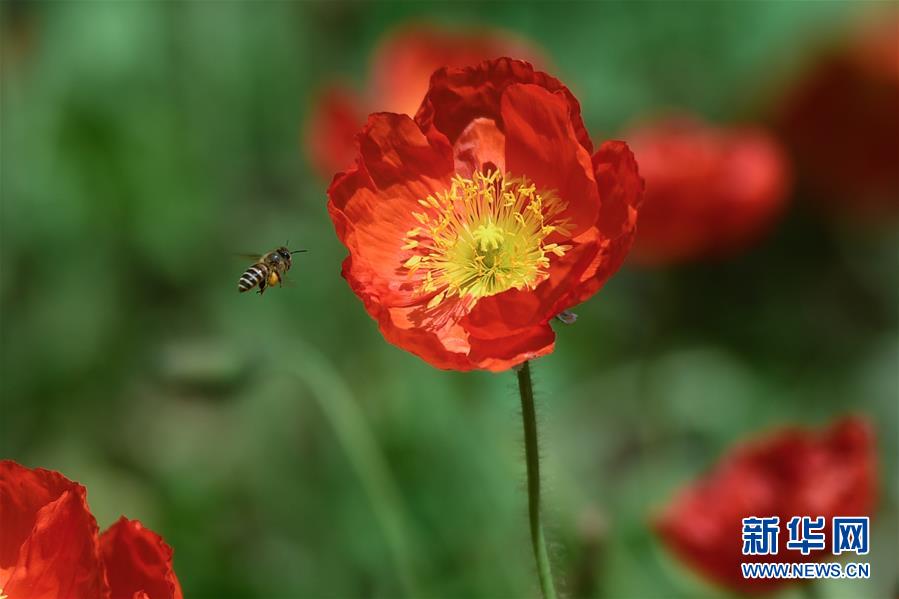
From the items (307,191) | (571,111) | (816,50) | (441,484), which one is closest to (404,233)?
(571,111)

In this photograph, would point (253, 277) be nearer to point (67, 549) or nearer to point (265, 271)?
point (265, 271)

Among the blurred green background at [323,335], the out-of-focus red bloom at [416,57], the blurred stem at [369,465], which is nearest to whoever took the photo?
the blurred stem at [369,465]

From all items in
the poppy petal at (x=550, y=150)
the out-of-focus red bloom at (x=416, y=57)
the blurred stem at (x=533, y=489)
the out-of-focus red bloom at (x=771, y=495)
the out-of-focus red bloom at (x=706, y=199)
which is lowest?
the blurred stem at (x=533, y=489)

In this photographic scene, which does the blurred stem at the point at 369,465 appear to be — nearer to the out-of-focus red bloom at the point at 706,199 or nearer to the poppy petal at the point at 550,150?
the poppy petal at the point at 550,150

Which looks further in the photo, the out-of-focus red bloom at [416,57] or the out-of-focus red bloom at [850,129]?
the out-of-focus red bloom at [850,129]

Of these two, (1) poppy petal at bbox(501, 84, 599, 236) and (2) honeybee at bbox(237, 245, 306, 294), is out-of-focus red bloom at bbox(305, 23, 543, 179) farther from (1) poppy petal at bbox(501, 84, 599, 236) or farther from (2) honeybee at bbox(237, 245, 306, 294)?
(1) poppy petal at bbox(501, 84, 599, 236)

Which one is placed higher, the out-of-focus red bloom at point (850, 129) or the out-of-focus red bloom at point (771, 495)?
the out-of-focus red bloom at point (850, 129)

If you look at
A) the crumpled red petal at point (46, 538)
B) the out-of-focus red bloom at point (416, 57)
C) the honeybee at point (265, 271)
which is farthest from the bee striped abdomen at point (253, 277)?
the out-of-focus red bloom at point (416, 57)
